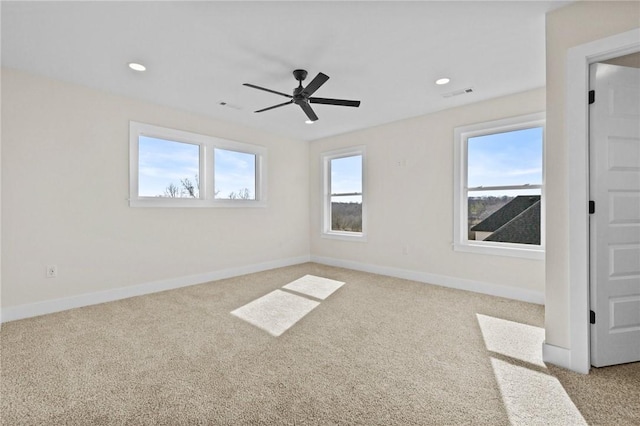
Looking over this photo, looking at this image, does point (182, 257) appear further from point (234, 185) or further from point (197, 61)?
point (197, 61)

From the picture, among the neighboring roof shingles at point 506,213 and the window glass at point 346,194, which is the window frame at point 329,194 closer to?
the window glass at point 346,194

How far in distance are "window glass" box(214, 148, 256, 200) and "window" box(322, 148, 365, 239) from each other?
4.76 feet

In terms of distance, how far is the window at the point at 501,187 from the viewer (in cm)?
354

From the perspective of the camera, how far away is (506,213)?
3781 millimetres

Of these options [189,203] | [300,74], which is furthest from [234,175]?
[300,74]

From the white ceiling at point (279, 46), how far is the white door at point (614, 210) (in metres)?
0.75

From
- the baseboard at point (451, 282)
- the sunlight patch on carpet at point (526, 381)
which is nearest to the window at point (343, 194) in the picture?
the baseboard at point (451, 282)

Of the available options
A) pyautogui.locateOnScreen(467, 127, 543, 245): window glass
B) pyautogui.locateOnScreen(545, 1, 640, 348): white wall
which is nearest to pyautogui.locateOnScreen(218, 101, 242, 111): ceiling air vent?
pyautogui.locateOnScreen(467, 127, 543, 245): window glass

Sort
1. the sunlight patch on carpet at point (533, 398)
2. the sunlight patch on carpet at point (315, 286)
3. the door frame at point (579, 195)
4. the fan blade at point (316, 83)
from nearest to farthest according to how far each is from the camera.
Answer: the sunlight patch on carpet at point (533, 398) < the door frame at point (579, 195) < the fan blade at point (316, 83) < the sunlight patch on carpet at point (315, 286)

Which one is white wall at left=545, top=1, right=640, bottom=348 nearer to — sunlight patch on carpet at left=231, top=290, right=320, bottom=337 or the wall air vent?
the wall air vent

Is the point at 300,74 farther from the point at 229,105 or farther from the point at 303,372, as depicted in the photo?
the point at 303,372

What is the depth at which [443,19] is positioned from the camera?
2215 millimetres

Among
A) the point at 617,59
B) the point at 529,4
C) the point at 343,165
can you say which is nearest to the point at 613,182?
the point at 617,59

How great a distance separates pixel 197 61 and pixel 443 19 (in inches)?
86.2
